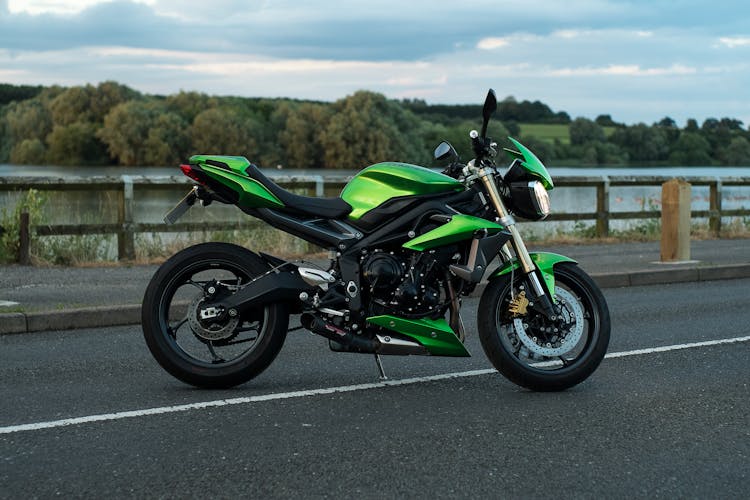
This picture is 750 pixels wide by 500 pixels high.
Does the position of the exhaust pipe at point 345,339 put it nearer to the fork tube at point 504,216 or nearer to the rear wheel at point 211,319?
the rear wheel at point 211,319

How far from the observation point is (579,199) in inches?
787

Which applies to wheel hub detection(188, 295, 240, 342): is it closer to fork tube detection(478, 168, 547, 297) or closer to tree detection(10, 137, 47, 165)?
fork tube detection(478, 168, 547, 297)

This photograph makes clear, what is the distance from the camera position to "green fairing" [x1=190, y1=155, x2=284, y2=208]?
19.4ft

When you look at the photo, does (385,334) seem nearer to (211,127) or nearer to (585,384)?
(585,384)

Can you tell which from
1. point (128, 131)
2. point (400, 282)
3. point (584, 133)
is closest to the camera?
point (400, 282)

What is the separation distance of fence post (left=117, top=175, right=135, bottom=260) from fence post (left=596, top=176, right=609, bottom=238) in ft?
27.3

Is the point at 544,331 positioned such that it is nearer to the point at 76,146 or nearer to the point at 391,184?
the point at 391,184

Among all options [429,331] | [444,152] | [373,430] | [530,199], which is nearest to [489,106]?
[444,152]

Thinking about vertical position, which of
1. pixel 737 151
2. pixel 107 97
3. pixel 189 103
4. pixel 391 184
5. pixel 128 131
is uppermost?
pixel 107 97

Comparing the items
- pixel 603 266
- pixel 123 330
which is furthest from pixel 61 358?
pixel 603 266

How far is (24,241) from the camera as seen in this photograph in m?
13.2

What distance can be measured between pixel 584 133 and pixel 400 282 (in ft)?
87.1

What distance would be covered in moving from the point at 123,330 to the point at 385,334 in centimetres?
357

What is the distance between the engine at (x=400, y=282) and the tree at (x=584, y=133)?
25453mm
